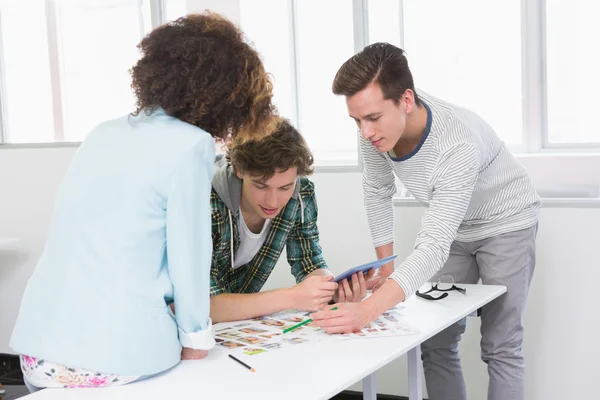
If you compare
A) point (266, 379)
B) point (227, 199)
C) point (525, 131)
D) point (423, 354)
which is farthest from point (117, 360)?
point (525, 131)

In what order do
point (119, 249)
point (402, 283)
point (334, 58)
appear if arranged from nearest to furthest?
point (119, 249) → point (402, 283) → point (334, 58)

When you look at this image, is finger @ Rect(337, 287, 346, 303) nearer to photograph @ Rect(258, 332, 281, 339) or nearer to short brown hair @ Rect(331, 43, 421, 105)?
photograph @ Rect(258, 332, 281, 339)

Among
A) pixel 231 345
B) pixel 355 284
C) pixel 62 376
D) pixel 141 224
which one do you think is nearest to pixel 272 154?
pixel 355 284

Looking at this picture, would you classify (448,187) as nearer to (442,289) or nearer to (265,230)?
(442,289)

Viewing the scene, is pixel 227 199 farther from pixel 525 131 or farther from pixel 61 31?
pixel 61 31

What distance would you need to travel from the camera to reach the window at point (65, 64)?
3945 millimetres

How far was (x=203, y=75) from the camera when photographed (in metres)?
1.44

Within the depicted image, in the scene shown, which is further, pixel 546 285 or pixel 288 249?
pixel 546 285

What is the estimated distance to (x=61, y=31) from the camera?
407 centimetres

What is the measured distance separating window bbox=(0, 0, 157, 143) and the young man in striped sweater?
2.02m

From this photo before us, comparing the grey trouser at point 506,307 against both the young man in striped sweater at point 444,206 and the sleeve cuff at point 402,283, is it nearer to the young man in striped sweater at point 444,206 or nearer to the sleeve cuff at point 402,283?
the young man in striped sweater at point 444,206

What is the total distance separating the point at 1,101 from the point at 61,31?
579 mm

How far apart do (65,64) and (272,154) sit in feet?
8.32

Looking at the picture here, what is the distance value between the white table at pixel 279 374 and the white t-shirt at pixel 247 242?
501 mm
